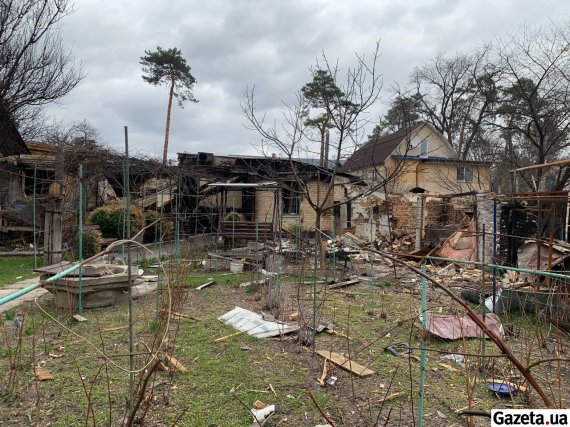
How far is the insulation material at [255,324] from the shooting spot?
201 inches

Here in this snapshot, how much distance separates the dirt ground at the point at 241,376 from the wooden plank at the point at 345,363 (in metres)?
0.07

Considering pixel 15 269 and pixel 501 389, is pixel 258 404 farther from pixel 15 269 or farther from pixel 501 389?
pixel 15 269

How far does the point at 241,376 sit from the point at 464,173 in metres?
27.9

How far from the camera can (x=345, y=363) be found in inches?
162

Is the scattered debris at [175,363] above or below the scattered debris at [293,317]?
above

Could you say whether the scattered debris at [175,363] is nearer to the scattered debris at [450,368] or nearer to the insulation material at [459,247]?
the scattered debris at [450,368]

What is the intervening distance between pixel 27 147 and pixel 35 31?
15.5ft

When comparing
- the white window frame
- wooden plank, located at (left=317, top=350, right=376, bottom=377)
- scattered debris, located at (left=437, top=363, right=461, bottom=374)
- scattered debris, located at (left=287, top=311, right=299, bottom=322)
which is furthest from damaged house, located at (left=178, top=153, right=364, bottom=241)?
the white window frame

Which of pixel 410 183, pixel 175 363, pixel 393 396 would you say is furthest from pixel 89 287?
pixel 410 183

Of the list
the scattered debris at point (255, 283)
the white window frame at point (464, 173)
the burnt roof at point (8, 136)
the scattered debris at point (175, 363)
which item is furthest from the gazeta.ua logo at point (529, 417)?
the white window frame at point (464, 173)

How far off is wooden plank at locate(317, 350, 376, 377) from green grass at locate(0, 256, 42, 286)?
7.11m

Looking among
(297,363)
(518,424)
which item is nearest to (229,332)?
(297,363)

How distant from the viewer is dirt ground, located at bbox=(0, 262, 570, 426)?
10.1ft

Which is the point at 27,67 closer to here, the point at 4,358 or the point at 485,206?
the point at 4,358
